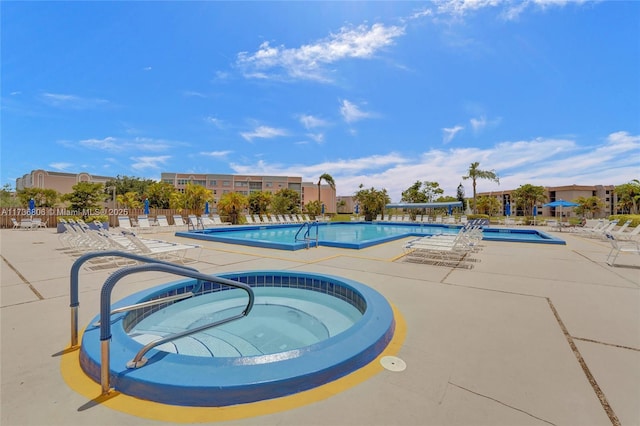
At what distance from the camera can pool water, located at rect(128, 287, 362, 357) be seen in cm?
330

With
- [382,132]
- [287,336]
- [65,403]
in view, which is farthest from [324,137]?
[65,403]

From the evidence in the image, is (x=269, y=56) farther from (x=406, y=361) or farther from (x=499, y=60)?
(x=406, y=361)

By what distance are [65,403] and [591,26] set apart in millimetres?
14206

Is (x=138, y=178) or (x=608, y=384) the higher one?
(x=138, y=178)

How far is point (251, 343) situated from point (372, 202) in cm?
2890

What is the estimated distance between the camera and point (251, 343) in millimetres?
3447

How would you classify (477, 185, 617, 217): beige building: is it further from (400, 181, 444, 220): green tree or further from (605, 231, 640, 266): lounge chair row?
(605, 231, 640, 266): lounge chair row

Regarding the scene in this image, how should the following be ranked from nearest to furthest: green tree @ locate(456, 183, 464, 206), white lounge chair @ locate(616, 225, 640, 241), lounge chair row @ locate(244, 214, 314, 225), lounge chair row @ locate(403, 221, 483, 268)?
lounge chair row @ locate(403, 221, 483, 268)
white lounge chair @ locate(616, 225, 640, 241)
lounge chair row @ locate(244, 214, 314, 225)
green tree @ locate(456, 183, 464, 206)

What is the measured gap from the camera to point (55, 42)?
11.5 meters

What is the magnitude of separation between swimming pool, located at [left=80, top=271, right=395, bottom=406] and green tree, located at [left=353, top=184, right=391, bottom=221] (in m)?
26.4

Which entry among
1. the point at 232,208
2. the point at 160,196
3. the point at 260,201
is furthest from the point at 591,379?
the point at 160,196

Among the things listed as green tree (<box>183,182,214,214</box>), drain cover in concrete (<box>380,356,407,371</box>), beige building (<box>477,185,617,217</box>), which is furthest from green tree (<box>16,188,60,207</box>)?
beige building (<box>477,185,617,217</box>)

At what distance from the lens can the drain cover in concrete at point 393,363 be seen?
2.31m

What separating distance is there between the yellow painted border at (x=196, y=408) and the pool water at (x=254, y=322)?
1.05m
